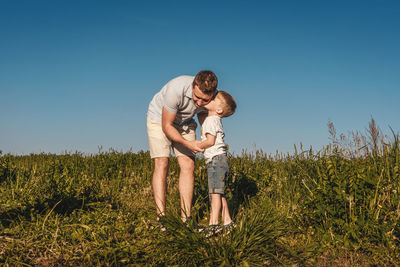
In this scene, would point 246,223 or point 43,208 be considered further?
point 43,208

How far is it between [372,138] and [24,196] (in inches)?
218

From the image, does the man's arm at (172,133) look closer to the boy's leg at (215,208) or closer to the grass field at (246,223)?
the boy's leg at (215,208)

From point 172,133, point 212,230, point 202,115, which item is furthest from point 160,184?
point 212,230

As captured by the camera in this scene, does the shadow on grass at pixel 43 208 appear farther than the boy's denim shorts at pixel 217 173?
Yes

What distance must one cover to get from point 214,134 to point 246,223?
1.12 m

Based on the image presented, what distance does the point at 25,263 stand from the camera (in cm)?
296

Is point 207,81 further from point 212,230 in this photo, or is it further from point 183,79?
point 212,230

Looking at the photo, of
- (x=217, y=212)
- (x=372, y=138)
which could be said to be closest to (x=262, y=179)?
(x=217, y=212)

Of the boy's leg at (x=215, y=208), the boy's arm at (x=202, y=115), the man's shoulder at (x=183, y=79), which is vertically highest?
the man's shoulder at (x=183, y=79)

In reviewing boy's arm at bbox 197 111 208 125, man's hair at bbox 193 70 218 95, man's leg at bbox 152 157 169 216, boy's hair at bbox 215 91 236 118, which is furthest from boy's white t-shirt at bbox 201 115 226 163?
man's leg at bbox 152 157 169 216

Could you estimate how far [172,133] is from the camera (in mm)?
3885

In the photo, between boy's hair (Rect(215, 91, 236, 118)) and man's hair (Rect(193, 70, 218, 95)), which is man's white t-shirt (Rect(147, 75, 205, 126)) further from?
boy's hair (Rect(215, 91, 236, 118))

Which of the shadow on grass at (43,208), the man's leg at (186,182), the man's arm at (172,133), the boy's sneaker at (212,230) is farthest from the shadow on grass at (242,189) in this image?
the shadow on grass at (43,208)

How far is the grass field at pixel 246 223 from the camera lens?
9.58ft
